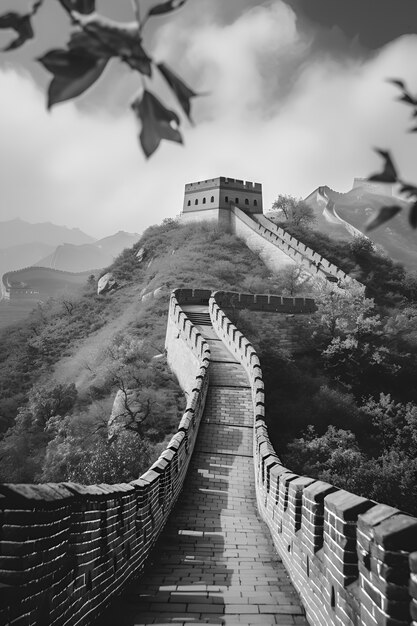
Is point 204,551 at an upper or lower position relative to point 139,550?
lower

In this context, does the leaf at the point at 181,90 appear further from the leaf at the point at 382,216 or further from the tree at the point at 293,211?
the tree at the point at 293,211

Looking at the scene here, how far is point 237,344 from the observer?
21125 millimetres

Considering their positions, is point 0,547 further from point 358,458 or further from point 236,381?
point 358,458

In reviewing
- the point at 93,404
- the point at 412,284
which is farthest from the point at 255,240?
the point at 93,404

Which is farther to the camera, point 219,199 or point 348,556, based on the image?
point 219,199

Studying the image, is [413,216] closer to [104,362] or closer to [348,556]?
[348,556]

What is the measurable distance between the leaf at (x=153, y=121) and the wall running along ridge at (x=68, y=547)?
2.03m

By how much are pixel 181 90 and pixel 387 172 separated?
1.37ft

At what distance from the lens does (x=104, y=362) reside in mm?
30422

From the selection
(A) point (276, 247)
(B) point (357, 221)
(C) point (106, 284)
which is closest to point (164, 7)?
(A) point (276, 247)

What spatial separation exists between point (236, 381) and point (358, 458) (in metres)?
5.05

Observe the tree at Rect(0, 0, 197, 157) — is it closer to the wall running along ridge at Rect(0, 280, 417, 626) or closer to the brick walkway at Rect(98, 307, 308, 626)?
the wall running along ridge at Rect(0, 280, 417, 626)

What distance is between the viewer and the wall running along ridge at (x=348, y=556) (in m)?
2.63

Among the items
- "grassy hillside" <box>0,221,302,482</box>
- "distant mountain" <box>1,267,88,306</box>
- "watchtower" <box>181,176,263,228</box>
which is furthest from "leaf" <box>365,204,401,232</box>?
"distant mountain" <box>1,267,88,306</box>
